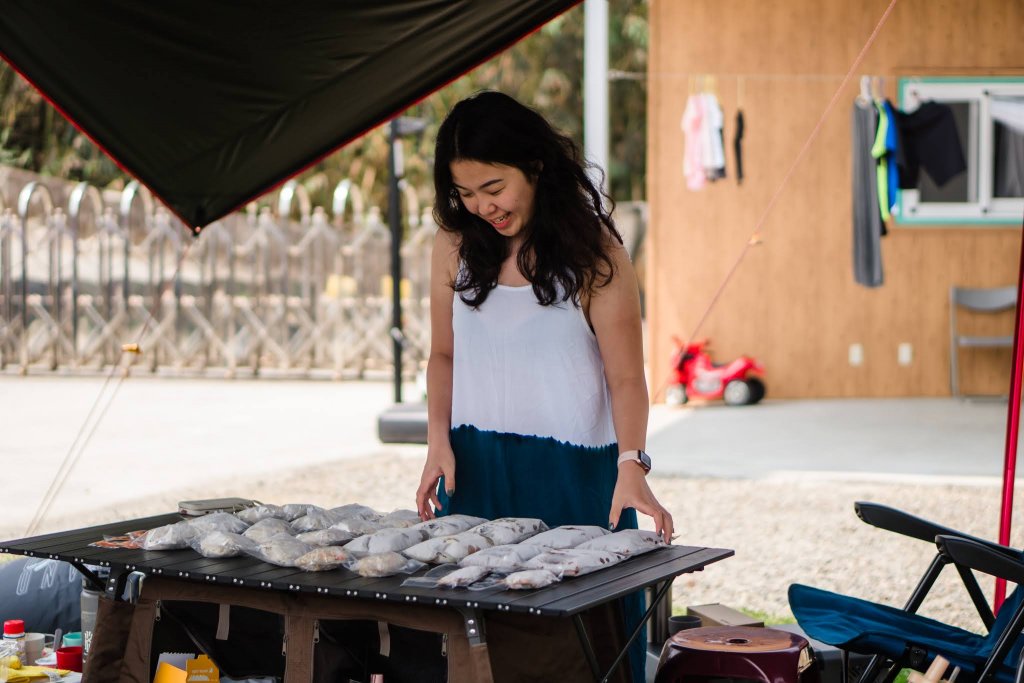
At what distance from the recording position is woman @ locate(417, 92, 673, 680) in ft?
8.06

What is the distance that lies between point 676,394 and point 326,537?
811 cm

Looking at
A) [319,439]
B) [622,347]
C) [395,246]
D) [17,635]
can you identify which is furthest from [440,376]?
[395,246]

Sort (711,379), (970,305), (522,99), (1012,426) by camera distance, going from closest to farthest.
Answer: (1012,426), (711,379), (970,305), (522,99)

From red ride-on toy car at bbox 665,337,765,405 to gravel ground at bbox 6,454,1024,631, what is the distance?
299 centimetres

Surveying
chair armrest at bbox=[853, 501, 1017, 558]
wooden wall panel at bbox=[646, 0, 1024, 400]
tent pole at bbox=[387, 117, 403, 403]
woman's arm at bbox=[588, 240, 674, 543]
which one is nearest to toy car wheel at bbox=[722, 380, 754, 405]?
wooden wall panel at bbox=[646, 0, 1024, 400]

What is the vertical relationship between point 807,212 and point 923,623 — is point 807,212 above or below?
above

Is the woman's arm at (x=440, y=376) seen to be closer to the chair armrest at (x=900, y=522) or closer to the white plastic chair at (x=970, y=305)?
the chair armrest at (x=900, y=522)

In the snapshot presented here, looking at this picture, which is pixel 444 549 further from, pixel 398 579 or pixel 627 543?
pixel 627 543

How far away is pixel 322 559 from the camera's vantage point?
2.11 m

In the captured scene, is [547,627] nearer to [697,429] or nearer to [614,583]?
[614,583]

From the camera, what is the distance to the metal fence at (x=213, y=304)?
41.1 ft

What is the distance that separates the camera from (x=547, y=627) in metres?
2.07

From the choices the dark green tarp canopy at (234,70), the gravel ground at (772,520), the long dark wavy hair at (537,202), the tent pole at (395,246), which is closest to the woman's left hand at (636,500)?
the long dark wavy hair at (537,202)

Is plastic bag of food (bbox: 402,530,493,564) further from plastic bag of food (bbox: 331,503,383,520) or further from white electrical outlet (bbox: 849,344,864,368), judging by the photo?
white electrical outlet (bbox: 849,344,864,368)
